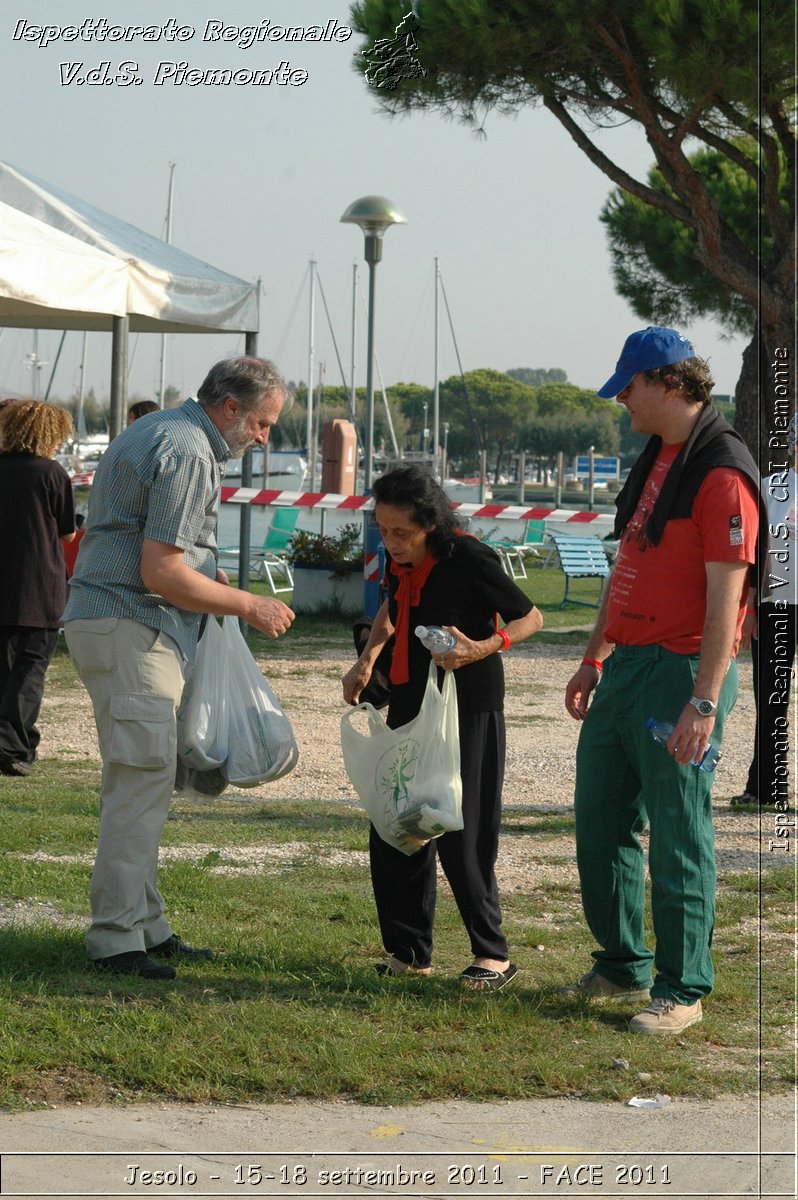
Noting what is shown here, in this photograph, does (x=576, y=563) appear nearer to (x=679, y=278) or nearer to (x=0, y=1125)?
(x=679, y=278)

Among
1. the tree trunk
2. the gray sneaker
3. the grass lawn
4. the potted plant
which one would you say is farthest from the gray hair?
the tree trunk

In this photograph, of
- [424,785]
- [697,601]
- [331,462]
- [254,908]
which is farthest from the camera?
[331,462]

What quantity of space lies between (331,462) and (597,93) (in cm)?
630

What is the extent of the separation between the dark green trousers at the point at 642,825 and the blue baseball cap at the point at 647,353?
76cm

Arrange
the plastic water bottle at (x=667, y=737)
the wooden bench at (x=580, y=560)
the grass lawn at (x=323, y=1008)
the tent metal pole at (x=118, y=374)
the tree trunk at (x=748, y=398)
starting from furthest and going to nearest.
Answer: the tree trunk at (x=748, y=398) → the wooden bench at (x=580, y=560) → the tent metal pole at (x=118, y=374) → the plastic water bottle at (x=667, y=737) → the grass lawn at (x=323, y=1008)

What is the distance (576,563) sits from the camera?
1859 cm

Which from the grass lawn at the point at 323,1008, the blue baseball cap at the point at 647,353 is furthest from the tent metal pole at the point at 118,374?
the blue baseball cap at the point at 647,353

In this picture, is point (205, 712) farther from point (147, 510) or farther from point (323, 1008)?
point (323, 1008)

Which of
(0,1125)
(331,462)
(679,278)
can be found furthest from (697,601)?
(679,278)

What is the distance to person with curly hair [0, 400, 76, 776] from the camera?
24.9 ft

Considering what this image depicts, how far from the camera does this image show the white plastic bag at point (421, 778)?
4215 millimetres

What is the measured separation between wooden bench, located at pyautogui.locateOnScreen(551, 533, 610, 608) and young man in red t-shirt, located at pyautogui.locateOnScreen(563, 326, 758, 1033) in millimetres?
13954

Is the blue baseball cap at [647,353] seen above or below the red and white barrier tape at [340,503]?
above

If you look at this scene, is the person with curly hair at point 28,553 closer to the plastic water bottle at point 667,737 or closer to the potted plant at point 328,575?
the plastic water bottle at point 667,737
